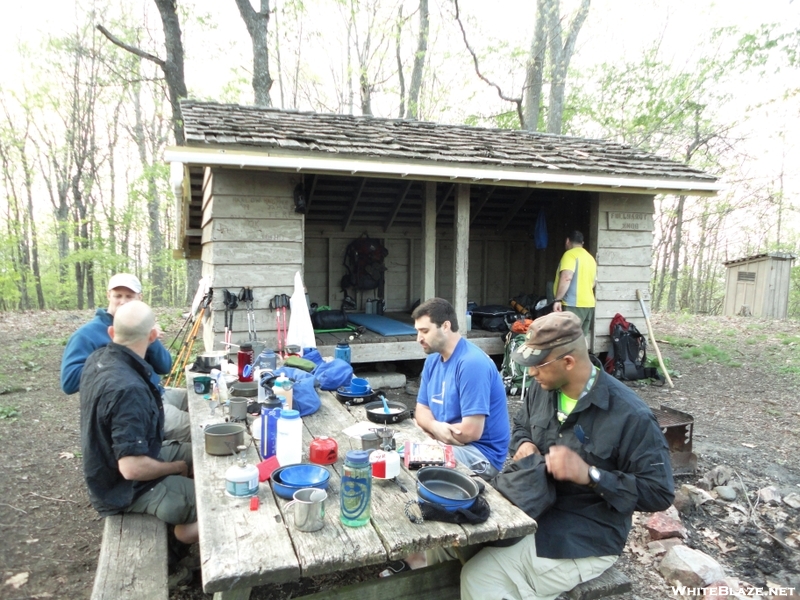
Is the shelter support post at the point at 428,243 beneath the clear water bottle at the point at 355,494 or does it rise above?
above

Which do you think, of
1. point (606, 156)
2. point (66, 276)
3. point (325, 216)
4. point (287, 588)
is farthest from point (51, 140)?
point (287, 588)

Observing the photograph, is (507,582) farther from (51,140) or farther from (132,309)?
(51,140)

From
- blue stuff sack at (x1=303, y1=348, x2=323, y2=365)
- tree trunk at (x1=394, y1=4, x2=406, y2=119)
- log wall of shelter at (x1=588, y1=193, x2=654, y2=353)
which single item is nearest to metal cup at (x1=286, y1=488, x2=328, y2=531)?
blue stuff sack at (x1=303, y1=348, x2=323, y2=365)

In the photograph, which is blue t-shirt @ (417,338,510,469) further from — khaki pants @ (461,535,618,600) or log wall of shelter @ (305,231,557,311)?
log wall of shelter @ (305,231,557,311)

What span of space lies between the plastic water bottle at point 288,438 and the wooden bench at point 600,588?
4.33 feet

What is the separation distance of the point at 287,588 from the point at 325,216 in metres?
6.96

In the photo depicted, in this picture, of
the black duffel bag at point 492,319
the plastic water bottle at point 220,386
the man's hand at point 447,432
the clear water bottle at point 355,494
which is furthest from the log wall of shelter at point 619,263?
the clear water bottle at point 355,494

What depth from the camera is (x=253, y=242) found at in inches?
235

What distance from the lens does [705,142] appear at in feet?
56.2

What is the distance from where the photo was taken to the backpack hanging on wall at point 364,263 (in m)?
9.12

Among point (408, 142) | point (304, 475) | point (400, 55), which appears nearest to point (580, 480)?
point (304, 475)

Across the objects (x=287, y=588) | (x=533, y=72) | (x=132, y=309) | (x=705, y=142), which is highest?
(x=533, y=72)

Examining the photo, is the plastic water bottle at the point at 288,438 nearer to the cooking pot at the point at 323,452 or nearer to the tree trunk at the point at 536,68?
the cooking pot at the point at 323,452

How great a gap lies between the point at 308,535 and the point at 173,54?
40.0 ft
